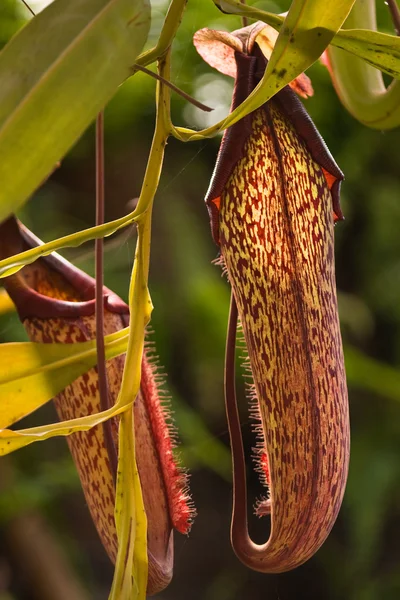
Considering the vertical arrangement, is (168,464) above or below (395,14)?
below

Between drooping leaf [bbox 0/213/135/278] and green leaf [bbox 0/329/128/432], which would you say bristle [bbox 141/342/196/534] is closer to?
green leaf [bbox 0/329/128/432]

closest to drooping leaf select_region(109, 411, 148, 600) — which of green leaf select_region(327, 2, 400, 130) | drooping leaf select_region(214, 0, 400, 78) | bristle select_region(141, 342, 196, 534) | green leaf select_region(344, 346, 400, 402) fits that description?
bristle select_region(141, 342, 196, 534)

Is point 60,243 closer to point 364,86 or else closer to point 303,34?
point 303,34

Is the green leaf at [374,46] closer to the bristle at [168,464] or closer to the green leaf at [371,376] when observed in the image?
the bristle at [168,464]

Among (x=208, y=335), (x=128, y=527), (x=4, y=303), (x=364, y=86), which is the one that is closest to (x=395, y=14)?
(x=364, y=86)

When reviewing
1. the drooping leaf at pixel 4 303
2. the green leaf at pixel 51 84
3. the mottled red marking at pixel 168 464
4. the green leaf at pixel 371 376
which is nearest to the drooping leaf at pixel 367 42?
the green leaf at pixel 51 84

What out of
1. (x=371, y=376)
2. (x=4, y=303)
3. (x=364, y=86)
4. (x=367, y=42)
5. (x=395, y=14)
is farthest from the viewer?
(x=371, y=376)
